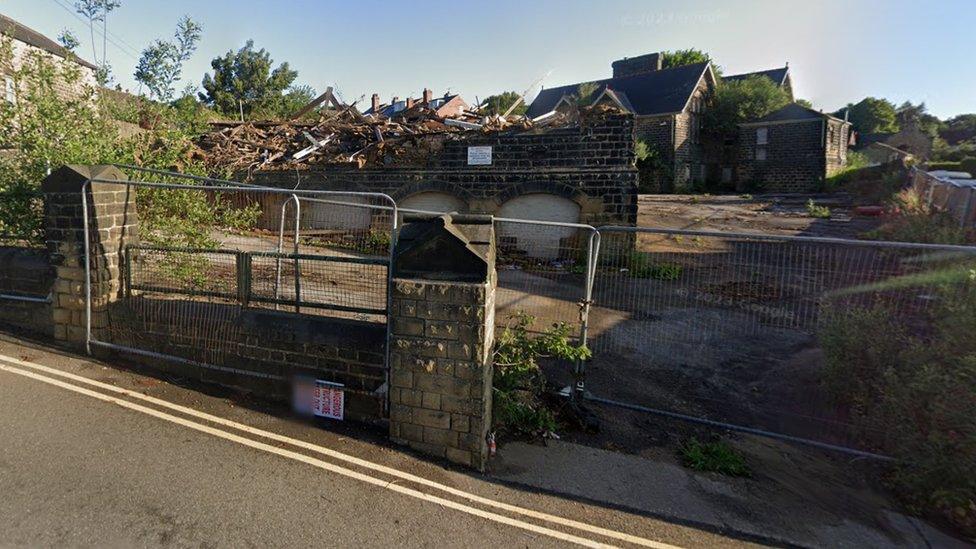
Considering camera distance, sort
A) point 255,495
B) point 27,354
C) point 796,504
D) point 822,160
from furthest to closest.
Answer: point 822,160
point 27,354
point 796,504
point 255,495

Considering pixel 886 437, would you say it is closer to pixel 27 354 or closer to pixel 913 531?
pixel 913 531

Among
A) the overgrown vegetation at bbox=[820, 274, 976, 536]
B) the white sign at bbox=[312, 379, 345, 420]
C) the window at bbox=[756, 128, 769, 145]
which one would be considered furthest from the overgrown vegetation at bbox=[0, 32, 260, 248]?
the window at bbox=[756, 128, 769, 145]

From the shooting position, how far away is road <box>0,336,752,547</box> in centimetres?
284

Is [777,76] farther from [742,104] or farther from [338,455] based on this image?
[338,455]

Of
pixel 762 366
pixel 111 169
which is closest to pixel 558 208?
pixel 762 366

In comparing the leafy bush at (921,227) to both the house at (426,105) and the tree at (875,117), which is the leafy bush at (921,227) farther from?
the tree at (875,117)

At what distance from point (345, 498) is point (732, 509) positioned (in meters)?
2.61

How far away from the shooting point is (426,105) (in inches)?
696

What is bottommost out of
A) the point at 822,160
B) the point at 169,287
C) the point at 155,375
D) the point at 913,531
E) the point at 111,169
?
the point at 913,531

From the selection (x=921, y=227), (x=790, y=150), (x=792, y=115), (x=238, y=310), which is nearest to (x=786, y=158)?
(x=790, y=150)

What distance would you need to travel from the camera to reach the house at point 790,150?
3688 centimetres

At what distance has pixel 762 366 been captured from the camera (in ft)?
20.3

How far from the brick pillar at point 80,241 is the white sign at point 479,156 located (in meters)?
9.02

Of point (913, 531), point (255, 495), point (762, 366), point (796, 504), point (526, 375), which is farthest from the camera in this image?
point (762, 366)
